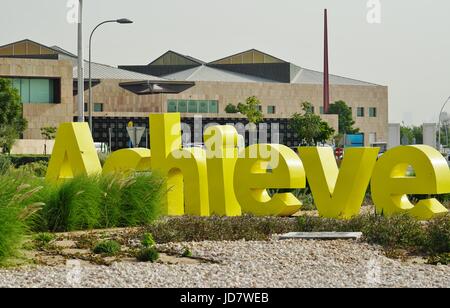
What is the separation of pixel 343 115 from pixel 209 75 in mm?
14843

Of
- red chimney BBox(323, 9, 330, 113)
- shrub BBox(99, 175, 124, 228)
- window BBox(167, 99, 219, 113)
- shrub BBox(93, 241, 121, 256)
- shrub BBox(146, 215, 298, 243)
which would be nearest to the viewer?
shrub BBox(93, 241, 121, 256)

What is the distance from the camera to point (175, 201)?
24078mm

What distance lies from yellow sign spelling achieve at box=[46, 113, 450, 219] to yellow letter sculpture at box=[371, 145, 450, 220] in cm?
2

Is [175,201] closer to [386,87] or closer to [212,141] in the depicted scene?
[212,141]

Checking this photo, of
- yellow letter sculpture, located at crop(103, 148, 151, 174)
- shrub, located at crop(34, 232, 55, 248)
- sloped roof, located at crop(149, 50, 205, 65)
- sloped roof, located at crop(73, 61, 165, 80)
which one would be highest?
sloped roof, located at crop(149, 50, 205, 65)

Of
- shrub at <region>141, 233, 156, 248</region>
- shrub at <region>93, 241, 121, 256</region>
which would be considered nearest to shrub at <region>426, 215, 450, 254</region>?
shrub at <region>141, 233, 156, 248</region>

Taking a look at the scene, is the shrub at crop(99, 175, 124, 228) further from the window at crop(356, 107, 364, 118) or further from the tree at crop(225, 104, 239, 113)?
the window at crop(356, 107, 364, 118)

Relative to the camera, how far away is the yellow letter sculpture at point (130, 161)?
24922mm

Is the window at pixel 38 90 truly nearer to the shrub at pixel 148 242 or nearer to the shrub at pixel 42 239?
the shrub at pixel 42 239

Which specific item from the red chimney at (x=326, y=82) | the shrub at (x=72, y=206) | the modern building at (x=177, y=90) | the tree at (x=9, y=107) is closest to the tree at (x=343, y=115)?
the red chimney at (x=326, y=82)

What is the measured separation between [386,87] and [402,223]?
10354 centimetres

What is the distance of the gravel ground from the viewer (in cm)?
1289

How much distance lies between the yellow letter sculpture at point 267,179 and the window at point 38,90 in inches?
2215

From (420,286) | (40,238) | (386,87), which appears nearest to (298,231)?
(40,238)
